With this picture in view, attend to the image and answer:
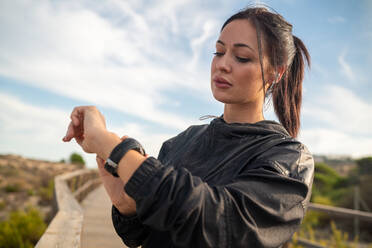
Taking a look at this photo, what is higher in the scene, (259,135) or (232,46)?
(232,46)

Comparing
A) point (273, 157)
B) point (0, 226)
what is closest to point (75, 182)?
point (0, 226)

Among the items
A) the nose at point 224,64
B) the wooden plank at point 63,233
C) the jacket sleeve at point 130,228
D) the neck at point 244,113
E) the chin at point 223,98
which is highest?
the nose at point 224,64

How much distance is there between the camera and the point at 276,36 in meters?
1.26

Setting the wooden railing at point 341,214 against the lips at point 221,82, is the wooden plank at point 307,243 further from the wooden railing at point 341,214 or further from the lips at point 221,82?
the lips at point 221,82

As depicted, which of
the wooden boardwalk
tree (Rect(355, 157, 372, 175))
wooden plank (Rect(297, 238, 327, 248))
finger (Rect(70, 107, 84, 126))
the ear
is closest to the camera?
finger (Rect(70, 107, 84, 126))

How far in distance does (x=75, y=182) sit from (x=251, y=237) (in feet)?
26.4

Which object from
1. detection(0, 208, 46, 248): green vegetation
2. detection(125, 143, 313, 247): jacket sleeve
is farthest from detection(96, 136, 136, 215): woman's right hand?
detection(0, 208, 46, 248): green vegetation

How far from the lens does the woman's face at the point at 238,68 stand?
1.19 metres

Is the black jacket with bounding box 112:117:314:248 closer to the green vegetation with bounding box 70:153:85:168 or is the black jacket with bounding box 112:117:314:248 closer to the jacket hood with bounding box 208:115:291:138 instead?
the jacket hood with bounding box 208:115:291:138

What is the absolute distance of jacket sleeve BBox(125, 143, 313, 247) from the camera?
792mm

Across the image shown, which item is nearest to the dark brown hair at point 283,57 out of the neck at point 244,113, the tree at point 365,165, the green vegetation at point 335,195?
the neck at point 244,113

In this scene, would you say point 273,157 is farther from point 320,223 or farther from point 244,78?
point 320,223

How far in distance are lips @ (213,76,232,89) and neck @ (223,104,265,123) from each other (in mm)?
123

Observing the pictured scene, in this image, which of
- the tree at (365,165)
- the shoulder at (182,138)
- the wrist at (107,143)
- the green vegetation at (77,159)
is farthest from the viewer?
the green vegetation at (77,159)
